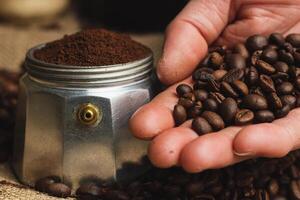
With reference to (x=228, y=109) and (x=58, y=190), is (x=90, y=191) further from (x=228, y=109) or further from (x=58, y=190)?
(x=228, y=109)

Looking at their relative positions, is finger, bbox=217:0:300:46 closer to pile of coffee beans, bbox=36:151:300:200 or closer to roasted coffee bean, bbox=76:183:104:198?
pile of coffee beans, bbox=36:151:300:200

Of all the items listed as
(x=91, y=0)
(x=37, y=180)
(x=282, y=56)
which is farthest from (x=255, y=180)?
(x=91, y=0)

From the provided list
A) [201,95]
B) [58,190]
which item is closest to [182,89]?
[201,95]

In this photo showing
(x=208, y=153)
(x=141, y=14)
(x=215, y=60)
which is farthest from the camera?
(x=141, y=14)

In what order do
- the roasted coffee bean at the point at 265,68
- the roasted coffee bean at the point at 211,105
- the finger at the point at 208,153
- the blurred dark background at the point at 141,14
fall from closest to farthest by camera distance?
the finger at the point at 208,153 < the roasted coffee bean at the point at 211,105 < the roasted coffee bean at the point at 265,68 < the blurred dark background at the point at 141,14

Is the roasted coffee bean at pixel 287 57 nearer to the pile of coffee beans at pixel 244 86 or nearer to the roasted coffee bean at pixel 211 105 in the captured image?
the pile of coffee beans at pixel 244 86

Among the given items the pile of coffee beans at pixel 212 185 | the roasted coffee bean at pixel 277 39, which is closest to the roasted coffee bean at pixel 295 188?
the pile of coffee beans at pixel 212 185

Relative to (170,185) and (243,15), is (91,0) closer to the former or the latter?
(243,15)
